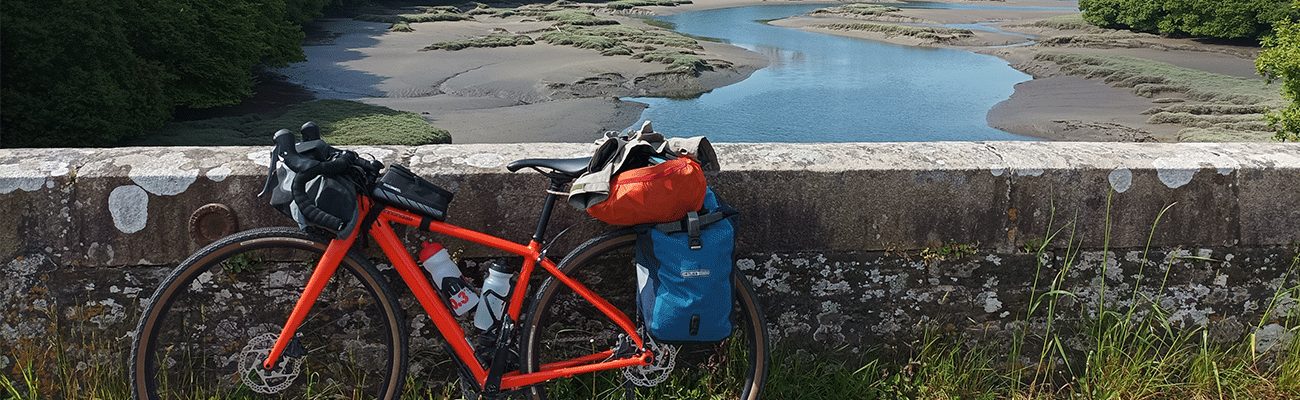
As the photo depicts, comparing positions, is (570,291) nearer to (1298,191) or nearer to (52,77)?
(1298,191)

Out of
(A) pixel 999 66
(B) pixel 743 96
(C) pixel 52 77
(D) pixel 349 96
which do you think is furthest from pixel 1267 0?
(C) pixel 52 77

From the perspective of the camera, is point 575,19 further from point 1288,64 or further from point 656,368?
point 656,368

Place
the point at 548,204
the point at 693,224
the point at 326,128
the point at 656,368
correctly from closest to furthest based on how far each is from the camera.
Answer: the point at 693,224, the point at 548,204, the point at 656,368, the point at 326,128

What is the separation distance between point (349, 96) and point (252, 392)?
2312cm

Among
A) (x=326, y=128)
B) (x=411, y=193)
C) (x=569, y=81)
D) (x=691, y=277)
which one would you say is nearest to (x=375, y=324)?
(x=411, y=193)

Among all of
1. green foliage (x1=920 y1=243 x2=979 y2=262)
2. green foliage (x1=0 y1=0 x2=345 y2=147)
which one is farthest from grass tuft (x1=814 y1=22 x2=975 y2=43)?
green foliage (x1=920 y1=243 x2=979 y2=262)

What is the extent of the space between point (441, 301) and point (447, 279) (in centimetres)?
6

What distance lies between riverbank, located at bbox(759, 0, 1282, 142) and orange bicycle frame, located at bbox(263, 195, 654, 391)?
19728 millimetres

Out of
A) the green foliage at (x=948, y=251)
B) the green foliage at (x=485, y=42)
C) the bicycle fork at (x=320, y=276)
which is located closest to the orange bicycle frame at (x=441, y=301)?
the bicycle fork at (x=320, y=276)

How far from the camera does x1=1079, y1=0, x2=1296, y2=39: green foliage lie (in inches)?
1416

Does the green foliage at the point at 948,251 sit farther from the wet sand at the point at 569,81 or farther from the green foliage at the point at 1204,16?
the green foliage at the point at 1204,16

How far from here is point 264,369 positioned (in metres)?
2.62

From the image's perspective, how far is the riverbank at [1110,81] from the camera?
2152 cm

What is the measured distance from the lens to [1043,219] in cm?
296
